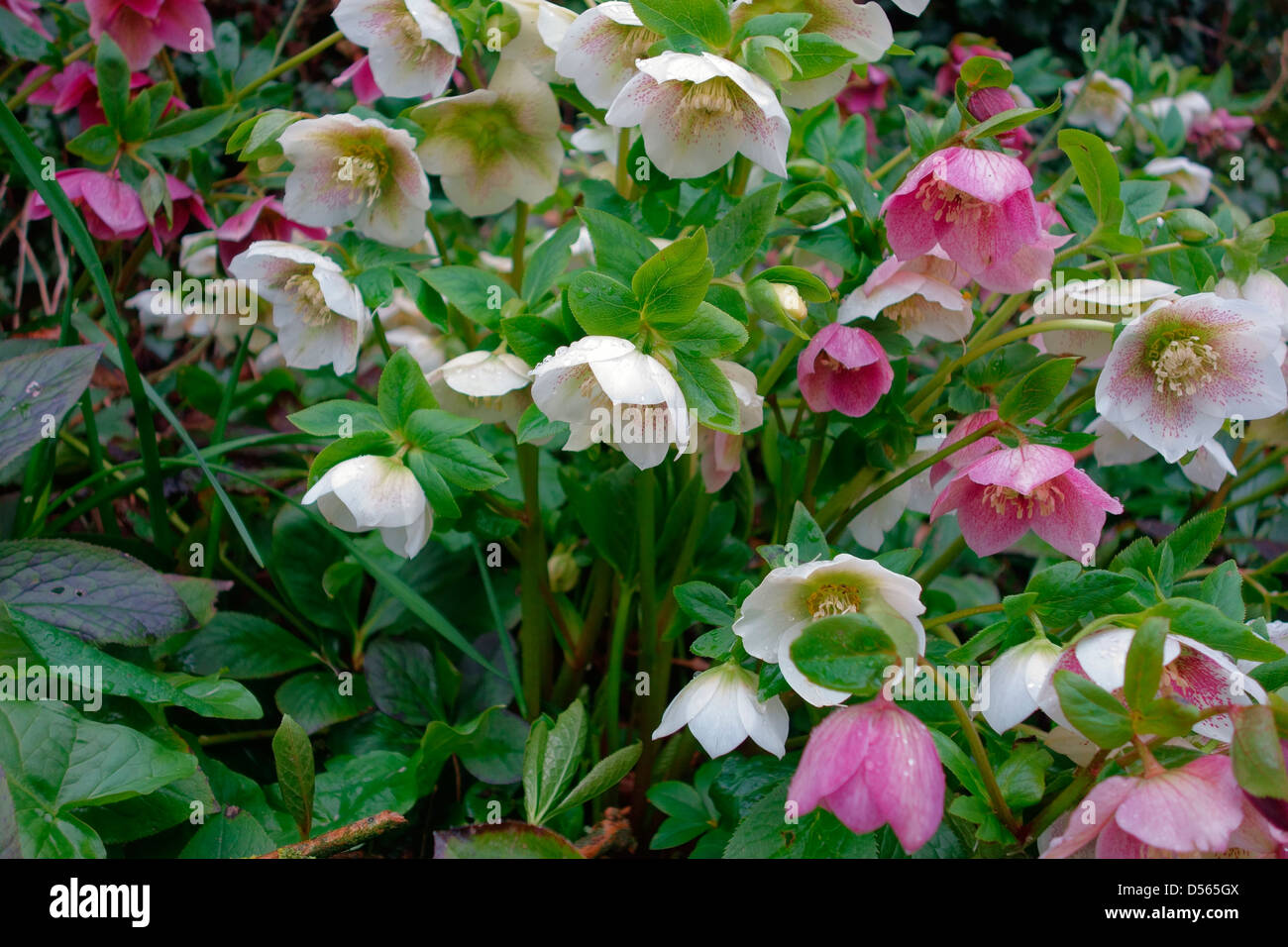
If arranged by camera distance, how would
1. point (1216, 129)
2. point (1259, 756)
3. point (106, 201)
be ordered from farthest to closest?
point (1216, 129)
point (106, 201)
point (1259, 756)

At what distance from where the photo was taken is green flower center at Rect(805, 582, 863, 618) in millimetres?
583

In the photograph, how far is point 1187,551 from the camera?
0.63m

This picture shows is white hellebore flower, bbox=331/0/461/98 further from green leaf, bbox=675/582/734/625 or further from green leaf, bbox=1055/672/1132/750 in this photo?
green leaf, bbox=1055/672/1132/750

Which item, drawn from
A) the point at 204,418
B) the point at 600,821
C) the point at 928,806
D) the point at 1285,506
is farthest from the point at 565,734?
the point at 1285,506

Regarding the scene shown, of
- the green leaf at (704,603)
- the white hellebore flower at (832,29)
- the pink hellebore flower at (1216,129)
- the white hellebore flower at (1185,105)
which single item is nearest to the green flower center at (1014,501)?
the green leaf at (704,603)

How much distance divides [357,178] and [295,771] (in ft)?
1.39

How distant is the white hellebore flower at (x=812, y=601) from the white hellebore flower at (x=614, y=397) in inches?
4.0

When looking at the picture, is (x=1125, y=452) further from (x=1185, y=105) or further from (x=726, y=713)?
(x=1185, y=105)

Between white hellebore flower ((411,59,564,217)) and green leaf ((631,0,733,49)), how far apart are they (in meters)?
0.16

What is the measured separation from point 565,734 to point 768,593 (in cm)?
19

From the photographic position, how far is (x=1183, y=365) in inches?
24.8

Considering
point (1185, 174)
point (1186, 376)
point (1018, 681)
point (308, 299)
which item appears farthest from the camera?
point (1185, 174)

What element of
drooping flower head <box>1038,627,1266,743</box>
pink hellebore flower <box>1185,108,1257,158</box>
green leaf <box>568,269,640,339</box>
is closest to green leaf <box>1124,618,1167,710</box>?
drooping flower head <box>1038,627,1266,743</box>

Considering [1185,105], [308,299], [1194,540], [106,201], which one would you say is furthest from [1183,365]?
[1185,105]
